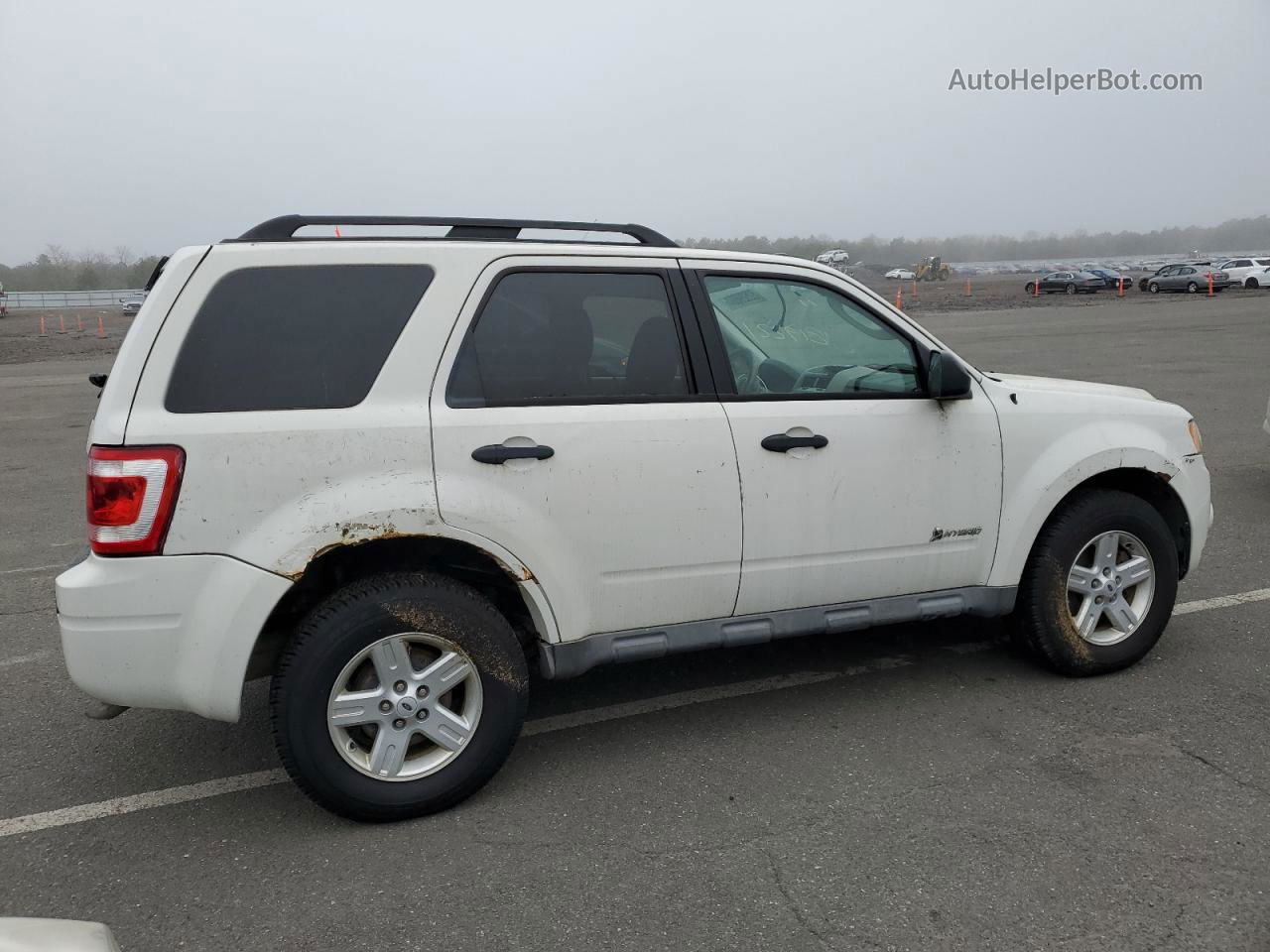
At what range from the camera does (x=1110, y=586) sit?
437cm

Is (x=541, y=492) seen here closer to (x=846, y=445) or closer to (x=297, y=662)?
(x=297, y=662)

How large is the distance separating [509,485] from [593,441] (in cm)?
33

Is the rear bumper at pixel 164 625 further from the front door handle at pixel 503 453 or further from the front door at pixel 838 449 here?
the front door at pixel 838 449

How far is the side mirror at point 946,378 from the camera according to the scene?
3926 mm

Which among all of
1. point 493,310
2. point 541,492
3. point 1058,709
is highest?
point 493,310

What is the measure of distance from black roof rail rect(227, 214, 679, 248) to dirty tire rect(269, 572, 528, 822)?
122 centimetres

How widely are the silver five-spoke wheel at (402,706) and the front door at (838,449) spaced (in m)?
1.11

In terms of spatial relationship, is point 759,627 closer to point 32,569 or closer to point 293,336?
point 293,336

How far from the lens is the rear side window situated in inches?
125

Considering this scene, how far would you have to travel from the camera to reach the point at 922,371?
4066mm

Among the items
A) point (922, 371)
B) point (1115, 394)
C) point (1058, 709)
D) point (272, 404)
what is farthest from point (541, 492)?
point (1115, 394)

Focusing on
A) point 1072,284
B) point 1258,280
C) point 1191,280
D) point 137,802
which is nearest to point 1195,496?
point 137,802

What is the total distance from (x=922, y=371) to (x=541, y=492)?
1.66 m

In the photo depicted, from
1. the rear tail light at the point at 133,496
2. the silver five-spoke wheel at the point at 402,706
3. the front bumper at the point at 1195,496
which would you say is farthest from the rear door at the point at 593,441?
the front bumper at the point at 1195,496
